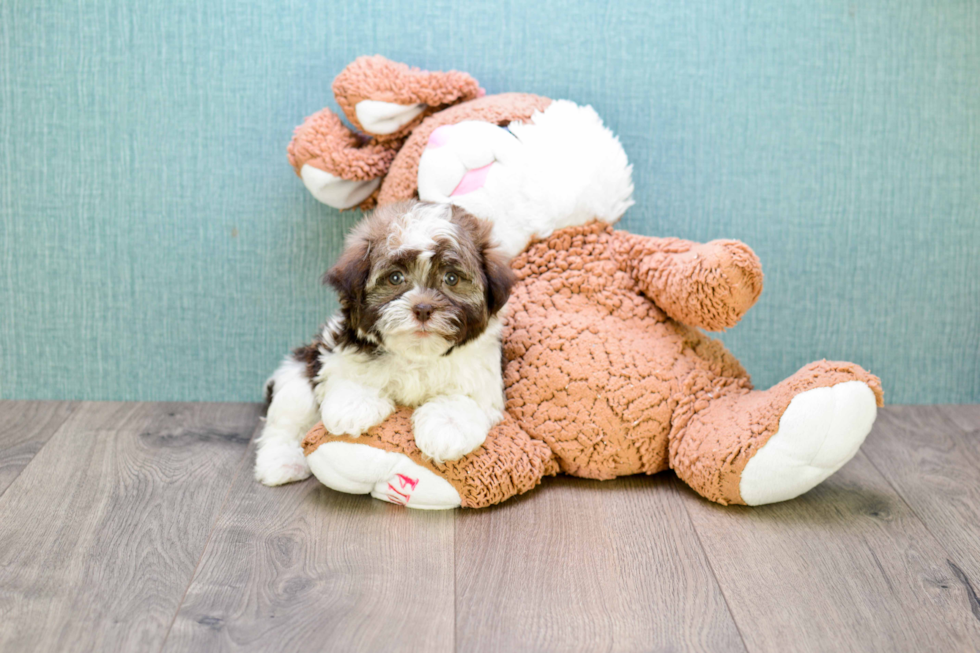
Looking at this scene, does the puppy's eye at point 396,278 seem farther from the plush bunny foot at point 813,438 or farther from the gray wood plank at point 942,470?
the gray wood plank at point 942,470

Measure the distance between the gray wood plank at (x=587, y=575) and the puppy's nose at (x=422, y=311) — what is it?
0.44 metres

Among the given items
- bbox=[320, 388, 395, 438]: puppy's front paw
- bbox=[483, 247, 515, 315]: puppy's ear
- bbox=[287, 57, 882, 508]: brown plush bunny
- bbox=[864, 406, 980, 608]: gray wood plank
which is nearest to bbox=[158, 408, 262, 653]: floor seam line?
bbox=[287, 57, 882, 508]: brown plush bunny

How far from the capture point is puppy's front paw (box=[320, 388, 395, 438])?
1680mm

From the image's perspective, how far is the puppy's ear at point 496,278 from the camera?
1.65 metres

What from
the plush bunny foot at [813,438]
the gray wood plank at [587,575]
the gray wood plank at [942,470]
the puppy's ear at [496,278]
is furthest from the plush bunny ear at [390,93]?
the gray wood plank at [942,470]

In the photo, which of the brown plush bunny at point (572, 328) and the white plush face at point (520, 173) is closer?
the brown plush bunny at point (572, 328)

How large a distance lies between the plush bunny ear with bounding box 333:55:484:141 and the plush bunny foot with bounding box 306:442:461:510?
2.55ft

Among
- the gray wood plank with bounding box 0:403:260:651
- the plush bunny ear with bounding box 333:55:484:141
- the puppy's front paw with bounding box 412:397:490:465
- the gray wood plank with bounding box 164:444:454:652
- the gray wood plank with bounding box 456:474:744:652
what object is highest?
the plush bunny ear with bounding box 333:55:484:141

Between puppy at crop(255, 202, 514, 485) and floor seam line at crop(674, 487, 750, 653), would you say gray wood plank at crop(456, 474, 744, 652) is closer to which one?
floor seam line at crop(674, 487, 750, 653)

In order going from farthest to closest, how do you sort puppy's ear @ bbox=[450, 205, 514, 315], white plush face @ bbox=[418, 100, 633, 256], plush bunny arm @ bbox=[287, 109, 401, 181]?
plush bunny arm @ bbox=[287, 109, 401, 181]
white plush face @ bbox=[418, 100, 633, 256]
puppy's ear @ bbox=[450, 205, 514, 315]

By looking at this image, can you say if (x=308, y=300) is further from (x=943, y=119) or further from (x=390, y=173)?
(x=943, y=119)

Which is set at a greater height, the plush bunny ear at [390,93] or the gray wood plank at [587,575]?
the plush bunny ear at [390,93]

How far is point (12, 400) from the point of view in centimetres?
231

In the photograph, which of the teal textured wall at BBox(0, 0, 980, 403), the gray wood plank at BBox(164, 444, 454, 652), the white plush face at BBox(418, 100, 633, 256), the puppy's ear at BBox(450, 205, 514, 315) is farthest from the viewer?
the teal textured wall at BBox(0, 0, 980, 403)
